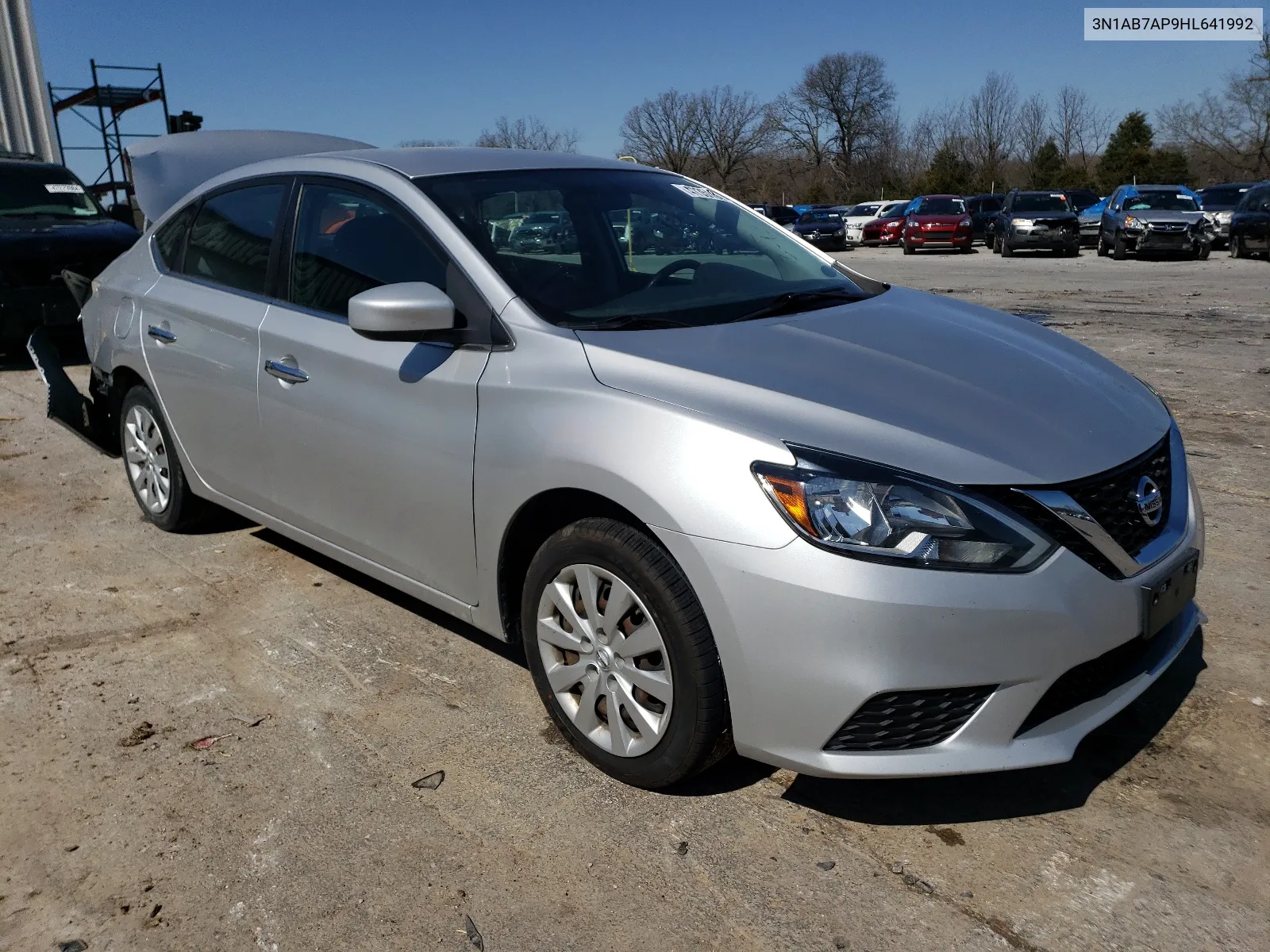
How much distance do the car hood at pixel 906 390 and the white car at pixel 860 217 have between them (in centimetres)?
3322

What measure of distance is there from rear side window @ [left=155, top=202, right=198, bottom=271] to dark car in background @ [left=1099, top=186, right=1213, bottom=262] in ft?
71.4

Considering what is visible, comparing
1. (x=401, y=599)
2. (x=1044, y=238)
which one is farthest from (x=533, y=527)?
(x=1044, y=238)

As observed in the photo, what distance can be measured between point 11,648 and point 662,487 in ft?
8.92

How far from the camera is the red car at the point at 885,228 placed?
111 ft

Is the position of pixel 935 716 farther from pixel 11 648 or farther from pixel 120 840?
pixel 11 648

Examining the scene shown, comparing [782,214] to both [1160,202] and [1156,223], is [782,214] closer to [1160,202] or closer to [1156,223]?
[1160,202]

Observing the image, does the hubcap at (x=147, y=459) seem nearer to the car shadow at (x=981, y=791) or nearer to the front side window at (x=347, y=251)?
the front side window at (x=347, y=251)

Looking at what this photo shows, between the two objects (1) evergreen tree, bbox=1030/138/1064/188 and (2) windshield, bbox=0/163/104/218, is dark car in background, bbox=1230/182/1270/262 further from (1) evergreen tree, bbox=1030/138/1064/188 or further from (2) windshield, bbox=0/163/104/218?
(1) evergreen tree, bbox=1030/138/1064/188

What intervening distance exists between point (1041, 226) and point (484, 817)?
977 inches

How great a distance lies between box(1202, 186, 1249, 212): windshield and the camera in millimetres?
26688

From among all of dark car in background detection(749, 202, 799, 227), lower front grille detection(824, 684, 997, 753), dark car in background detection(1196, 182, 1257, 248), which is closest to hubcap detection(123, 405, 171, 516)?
lower front grille detection(824, 684, 997, 753)

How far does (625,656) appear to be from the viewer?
2.69 m

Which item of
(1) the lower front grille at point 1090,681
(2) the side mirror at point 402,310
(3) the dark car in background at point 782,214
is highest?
(3) the dark car in background at point 782,214

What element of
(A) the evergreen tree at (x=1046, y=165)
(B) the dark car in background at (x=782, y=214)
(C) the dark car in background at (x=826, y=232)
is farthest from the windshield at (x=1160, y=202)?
(A) the evergreen tree at (x=1046, y=165)
